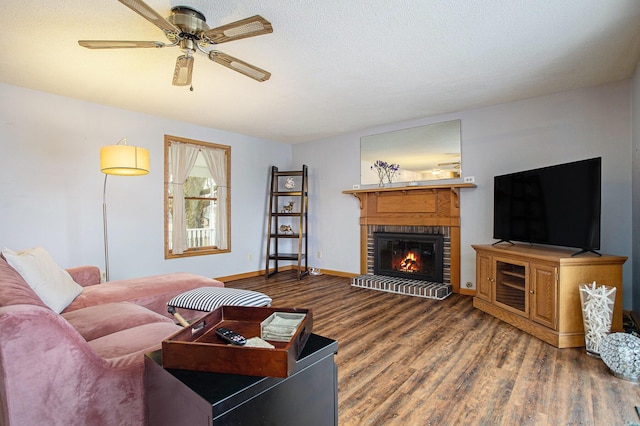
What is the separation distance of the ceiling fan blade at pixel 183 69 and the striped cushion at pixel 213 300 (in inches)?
63.7

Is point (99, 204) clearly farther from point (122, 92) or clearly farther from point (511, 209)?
point (511, 209)

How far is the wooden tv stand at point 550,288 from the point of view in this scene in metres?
2.59

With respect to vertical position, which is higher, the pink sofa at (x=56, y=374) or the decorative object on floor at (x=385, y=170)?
the decorative object on floor at (x=385, y=170)

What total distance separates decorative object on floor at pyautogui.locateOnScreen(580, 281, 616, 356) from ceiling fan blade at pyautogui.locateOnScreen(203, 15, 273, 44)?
298 centimetres

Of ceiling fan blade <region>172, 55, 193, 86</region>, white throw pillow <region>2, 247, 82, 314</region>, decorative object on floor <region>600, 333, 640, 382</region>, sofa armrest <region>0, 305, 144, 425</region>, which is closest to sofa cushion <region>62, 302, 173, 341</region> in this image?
white throw pillow <region>2, 247, 82, 314</region>

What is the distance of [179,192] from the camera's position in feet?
15.3

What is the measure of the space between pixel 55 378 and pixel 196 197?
4.14 metres

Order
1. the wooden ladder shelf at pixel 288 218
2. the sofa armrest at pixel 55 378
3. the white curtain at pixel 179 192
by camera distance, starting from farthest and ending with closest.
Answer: the wooden ladder shelf at pixel 288 218, the white curtain at pixel 179 192, the sofa armrest at pixel 55 378

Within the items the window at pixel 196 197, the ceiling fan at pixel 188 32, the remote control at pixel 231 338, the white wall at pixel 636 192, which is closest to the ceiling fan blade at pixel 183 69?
the ceiling fan at pixel 188 32

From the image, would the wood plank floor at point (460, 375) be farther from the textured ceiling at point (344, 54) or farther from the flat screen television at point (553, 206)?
the textured ceiling at point (344, 54)

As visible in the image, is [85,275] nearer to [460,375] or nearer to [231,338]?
[231,338]

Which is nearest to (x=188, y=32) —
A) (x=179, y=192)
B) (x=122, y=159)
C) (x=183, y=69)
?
(x=183, y=69)

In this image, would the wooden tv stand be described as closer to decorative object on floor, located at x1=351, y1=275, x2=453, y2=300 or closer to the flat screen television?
the flat screen television

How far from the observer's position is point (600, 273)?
8.55ft
